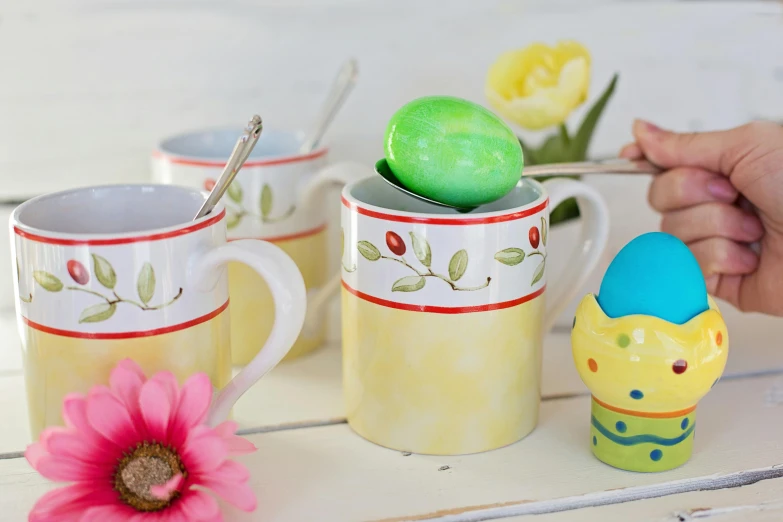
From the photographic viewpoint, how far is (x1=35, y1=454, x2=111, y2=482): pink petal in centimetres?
51

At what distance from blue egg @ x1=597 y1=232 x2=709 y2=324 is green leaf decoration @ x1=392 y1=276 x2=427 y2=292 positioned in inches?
4.7

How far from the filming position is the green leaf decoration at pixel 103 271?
1.78 feet

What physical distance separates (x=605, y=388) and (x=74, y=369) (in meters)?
0.34

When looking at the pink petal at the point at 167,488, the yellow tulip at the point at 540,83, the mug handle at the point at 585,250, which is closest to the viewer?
the pink petal at the point at 167,488

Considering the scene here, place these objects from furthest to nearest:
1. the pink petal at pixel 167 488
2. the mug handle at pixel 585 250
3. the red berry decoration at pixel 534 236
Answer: the mug handle at pixel 585 250
the red berry decoration at pixel 534 236
the pink petal at pixel 167 488

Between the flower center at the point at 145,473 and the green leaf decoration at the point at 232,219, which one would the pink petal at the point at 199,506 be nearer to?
the flower center at the point at 145,473

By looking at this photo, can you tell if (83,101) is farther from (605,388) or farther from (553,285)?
(605,388)

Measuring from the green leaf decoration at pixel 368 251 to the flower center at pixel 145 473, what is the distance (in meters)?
0.18

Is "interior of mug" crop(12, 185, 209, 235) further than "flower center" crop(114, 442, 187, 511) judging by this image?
Yes

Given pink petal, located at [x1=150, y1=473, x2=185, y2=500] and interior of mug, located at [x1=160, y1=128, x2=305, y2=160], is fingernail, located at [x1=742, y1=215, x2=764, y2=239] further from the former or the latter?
pink petal, located at [x1=150, y1=473, x2=185, y2=500]

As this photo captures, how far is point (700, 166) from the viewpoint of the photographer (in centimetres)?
79

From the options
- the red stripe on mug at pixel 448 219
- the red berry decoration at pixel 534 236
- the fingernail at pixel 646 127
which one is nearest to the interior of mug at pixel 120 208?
the red stripe on mug at pixel 448 219

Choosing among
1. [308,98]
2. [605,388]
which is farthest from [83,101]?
[605,388]

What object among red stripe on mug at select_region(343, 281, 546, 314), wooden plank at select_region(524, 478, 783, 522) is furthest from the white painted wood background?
red stripe on mug at select_region(343, 281, 546, 314)
